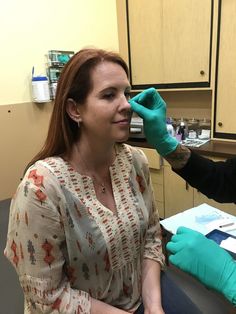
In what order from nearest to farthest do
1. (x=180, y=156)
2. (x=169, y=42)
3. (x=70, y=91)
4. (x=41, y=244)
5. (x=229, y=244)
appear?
(x=41, y=244), (x=70, y=91), (x=180, y=156), (x=229, y=244), (x=169, y=42)

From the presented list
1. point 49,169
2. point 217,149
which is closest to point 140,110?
point 49,169

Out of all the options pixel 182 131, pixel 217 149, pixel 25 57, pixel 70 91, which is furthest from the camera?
pixel 182 131

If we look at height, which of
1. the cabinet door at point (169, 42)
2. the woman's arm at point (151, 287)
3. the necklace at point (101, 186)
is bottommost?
the woman's arm at point (151, 287)

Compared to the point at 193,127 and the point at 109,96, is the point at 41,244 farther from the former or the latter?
the point at 193,127

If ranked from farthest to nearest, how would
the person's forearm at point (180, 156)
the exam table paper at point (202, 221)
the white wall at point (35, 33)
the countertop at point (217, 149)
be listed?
1. the white wall at point (35, 33)
2. the countertop at point (217, 149)
3. the exam table paper at point (202, 221)
4. the person's forearm at point (180, 156)

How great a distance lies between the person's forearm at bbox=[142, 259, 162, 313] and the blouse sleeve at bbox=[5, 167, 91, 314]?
266 millimetres

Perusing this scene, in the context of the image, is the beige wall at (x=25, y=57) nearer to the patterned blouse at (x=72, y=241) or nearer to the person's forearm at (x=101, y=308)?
the patterned blouse at (x=72, y=241)

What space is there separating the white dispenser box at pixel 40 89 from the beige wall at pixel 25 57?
0.23 feet

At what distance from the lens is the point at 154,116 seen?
117 cm

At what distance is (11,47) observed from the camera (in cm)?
242

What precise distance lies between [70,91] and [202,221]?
1.04m

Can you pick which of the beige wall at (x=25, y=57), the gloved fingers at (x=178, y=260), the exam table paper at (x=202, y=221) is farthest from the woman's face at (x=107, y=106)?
the beige wall at (x=25, y=57)

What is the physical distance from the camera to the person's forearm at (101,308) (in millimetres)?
1016

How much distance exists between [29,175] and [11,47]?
1.82 m
